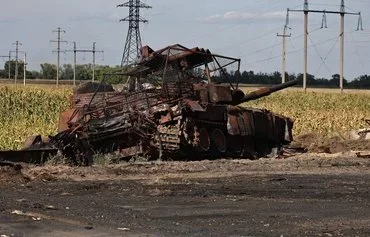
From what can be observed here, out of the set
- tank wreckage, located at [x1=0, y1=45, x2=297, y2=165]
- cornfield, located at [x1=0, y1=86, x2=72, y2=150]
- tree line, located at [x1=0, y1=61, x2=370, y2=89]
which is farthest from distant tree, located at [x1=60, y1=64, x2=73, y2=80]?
tank wreckage, located at [x1=0, y1=45, x2=297, y2=165]

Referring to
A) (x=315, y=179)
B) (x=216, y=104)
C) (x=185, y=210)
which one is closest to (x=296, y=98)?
(x=216, y=104)

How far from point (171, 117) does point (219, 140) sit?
1.94 metres

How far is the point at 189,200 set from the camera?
1131cm

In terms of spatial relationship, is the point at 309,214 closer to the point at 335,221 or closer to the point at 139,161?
the point at 335,221

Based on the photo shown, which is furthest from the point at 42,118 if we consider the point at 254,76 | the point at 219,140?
the point at 254,76

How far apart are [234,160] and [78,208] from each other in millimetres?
8651

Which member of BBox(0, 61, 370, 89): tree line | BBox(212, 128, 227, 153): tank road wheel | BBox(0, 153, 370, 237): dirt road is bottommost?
BBox(0, 153, 370, 237): dirt road

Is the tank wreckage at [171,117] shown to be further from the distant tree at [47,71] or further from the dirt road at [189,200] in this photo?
the distant tree at [47,71]

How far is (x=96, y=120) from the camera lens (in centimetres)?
1823

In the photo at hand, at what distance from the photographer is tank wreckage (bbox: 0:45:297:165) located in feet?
58.3

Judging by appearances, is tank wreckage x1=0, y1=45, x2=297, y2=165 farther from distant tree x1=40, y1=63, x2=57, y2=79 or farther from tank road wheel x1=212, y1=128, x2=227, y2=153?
distant tree x1=40, y1=63, x2=57, y2=79

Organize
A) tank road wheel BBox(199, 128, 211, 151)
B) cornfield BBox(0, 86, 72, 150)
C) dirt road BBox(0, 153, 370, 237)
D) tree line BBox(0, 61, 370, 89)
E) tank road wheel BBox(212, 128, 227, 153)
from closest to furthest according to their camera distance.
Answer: dirt road BBox(0, 153, 370, 237)
tank road wheel BBox(199, 128, 211, 151)
tank road wheel BBox(212, 128, 227, 153)
cornfield BBox(0, 86, 72, 150)
tree line BBox(0, 61, 370, 89)

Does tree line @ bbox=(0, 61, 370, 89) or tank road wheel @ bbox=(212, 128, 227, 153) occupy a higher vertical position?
tree line @ bbox=(0, 61, 370, 89)

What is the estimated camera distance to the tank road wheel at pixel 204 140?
59.6 feet
